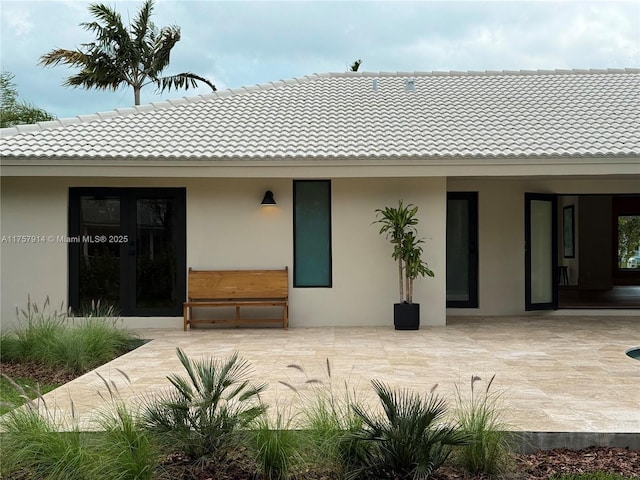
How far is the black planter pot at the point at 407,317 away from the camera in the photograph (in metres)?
9.81

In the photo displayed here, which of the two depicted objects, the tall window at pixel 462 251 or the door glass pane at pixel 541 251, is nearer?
the tall window at pixel 462 251

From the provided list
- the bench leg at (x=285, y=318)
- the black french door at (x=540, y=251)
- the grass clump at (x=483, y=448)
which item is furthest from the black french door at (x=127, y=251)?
the grass clump at (x=483, y=448)

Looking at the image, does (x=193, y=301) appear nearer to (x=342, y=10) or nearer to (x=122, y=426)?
(x=122, y=426)

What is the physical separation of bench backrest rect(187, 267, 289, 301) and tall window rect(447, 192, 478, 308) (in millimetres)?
3659

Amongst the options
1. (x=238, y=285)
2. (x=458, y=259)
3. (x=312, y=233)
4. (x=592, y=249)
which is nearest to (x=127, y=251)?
(x=238, y=285)

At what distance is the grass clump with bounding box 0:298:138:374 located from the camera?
7.19 meters

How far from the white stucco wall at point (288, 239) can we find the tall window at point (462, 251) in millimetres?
1570

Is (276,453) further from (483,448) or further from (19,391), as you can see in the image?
(19,391)

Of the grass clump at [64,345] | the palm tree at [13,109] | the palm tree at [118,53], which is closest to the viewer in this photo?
the grass clump at [64,345]

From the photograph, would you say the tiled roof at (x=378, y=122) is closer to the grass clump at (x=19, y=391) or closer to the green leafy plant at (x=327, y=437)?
the grass clump at (x=19, y=391)

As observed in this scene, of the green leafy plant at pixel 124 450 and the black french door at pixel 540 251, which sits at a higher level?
the black french door at pixel 540 251

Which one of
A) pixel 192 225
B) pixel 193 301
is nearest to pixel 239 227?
pixel 192 225

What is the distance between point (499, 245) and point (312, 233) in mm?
3991

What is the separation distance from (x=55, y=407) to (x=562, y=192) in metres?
10.5
